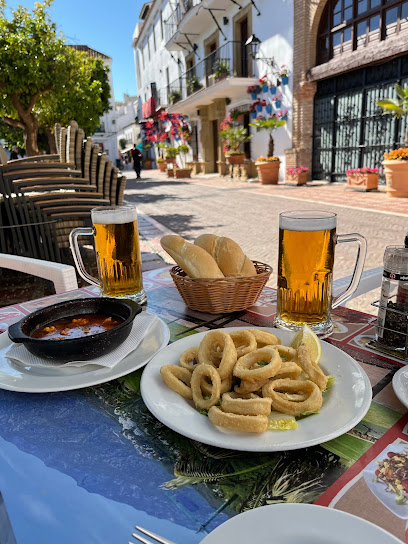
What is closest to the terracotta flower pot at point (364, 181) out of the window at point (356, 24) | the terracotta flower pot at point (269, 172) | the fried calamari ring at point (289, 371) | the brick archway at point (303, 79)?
the brick archway at point (303, 79)

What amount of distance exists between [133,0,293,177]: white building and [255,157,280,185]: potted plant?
64 centimetres

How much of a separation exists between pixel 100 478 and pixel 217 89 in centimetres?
1793

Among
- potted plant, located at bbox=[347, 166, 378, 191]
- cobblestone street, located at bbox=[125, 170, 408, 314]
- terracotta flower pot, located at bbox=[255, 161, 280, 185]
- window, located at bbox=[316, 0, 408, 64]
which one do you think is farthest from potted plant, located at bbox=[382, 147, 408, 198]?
terracotta flower pot, located at bbox=[255, 161, 280, 185]

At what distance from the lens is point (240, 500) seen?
0.56m

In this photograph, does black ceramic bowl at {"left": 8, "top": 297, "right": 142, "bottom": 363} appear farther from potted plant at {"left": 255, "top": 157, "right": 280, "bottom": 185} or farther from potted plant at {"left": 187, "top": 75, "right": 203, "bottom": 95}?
potted plant at {"left": 187, "top": 75, "right": 203, "bottom": 95}

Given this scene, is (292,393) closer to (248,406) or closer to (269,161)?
(248,406)

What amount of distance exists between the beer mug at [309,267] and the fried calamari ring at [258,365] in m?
0.37

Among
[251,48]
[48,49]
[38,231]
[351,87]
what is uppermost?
[251,48]

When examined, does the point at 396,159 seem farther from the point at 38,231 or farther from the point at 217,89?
the point at 217,89

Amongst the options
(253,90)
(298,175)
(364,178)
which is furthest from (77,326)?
(253,90)

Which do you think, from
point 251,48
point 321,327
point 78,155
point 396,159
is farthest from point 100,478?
point 251,48

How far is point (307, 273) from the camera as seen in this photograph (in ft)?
3.65

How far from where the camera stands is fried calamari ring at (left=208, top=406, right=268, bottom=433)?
612mm

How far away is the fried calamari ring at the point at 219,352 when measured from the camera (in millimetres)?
749
